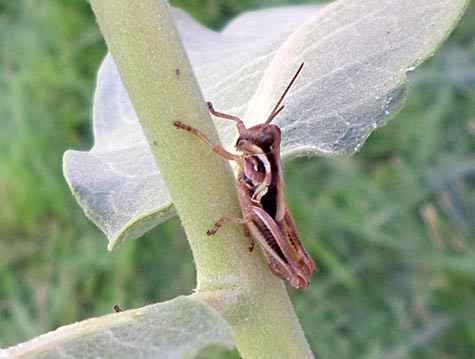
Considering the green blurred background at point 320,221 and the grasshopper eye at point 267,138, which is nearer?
the grasshopper eye at point 267,138

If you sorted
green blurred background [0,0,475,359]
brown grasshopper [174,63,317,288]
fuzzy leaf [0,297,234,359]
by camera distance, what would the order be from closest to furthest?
fuzzy leaf [0,297,234,359], brown grasshopper [174,63,317,288], green blurred background [0,0,475,359]

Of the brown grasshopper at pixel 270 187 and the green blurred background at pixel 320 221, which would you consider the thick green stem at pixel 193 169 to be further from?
the green blurred background at pixel 320 221

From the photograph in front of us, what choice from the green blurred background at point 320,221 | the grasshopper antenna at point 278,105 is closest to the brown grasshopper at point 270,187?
the grasshopper antenna at point 278,105

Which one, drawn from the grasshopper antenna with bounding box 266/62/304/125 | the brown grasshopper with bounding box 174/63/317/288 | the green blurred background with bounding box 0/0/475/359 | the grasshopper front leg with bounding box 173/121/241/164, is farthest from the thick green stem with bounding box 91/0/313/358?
the green blurred background with bounding box 0/0/475/359

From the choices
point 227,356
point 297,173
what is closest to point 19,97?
point 297,173

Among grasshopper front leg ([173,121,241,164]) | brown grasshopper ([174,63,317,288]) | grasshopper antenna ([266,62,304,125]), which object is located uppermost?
grasshopper front leg ([173,121,241,164])

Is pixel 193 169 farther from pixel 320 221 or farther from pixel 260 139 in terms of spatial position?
pixel 320 221

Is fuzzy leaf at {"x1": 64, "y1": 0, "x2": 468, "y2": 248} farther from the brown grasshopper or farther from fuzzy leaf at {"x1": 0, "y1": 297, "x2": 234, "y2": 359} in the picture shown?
fuzzy leaf at {"x1": 0, "y1": 297, "x2": 234, "y2": 359}

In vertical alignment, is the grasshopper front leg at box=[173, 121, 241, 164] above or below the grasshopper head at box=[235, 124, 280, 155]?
above
